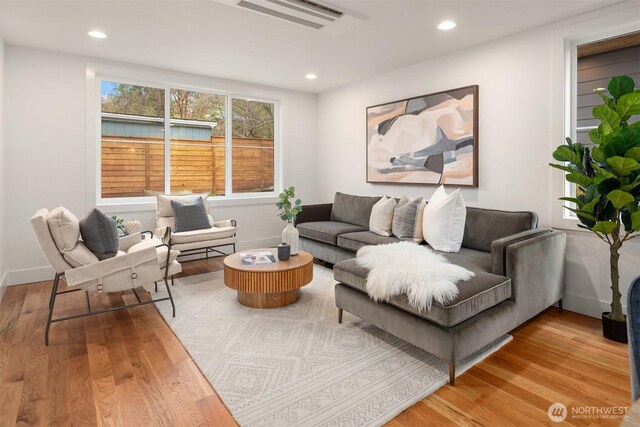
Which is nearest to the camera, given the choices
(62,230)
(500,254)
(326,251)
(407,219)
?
(500,254)

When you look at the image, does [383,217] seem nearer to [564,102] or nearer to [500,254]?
[500,254]

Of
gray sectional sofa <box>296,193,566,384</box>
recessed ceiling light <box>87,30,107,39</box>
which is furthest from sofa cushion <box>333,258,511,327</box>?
recessed ceiling light <box>87,30,107,39</box>

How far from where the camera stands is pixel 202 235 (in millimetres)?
4258

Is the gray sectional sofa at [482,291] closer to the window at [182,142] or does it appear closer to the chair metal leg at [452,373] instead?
the chair metal leg at [452,373]

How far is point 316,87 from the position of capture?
559cm

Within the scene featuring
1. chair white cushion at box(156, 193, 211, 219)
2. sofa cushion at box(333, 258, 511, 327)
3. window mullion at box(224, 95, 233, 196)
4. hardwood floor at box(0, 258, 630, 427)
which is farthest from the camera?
window mullion at box(224, 95, 233, 196)

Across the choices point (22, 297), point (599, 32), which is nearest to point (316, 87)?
point (599, 32)

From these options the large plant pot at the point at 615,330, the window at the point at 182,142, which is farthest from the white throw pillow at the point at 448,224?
the window at the point at 182,142

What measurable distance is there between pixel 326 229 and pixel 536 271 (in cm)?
Result: 237

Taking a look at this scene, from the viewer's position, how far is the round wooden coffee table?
301cm

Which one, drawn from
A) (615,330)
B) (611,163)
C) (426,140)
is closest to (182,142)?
(426,140)

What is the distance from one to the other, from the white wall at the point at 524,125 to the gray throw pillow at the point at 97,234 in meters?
3.28

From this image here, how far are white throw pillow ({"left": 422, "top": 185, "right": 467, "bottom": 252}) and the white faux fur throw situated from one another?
1.84 ft

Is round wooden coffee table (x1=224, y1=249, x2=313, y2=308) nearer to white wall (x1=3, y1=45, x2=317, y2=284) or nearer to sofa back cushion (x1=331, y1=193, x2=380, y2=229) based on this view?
sofa back cushion (x1=331, y1=193, x2=380, y2=229)
